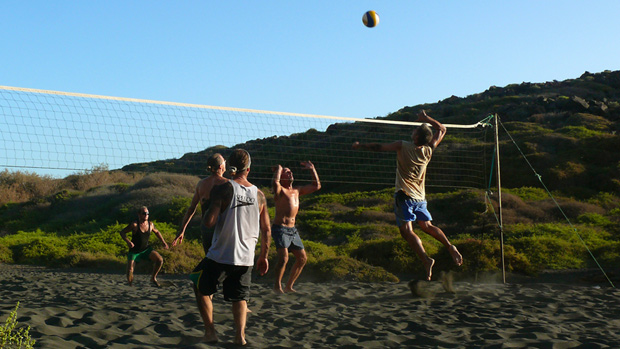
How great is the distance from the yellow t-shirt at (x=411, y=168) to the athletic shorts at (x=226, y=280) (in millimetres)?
2639

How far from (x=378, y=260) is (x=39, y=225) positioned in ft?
47.2

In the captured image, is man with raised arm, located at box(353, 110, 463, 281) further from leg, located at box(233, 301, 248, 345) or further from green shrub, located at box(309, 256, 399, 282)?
green shrub, located at box(309, 256, 399, 282)

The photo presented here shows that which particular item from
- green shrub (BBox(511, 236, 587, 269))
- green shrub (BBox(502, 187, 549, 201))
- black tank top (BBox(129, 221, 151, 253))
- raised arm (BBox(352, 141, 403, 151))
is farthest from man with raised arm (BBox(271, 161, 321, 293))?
green shrub (BBox(502, 187, 549, 201))

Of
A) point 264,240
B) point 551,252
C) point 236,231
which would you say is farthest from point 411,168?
point 551,252

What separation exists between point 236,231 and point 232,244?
91mm

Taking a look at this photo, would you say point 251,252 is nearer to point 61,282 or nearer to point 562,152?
point 61,282

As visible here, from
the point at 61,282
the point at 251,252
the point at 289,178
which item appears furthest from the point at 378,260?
the point at 251,252

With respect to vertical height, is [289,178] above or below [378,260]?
above

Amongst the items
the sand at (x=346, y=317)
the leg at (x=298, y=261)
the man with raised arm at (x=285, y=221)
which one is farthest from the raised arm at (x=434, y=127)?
the leg at (x=298, y=261)

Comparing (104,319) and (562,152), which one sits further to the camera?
(562,152)

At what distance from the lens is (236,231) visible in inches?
149

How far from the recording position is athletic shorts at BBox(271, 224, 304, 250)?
659cm

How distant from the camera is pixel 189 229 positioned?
49.5 feet

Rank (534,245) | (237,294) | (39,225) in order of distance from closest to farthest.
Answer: (237,294) < (534,245) < (39,225)
